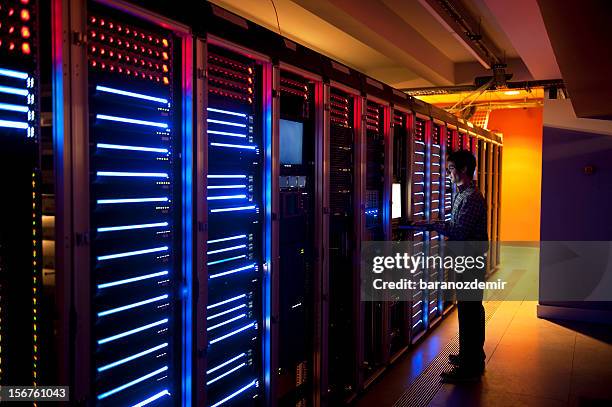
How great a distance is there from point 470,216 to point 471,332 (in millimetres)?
895

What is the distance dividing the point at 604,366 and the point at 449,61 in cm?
500

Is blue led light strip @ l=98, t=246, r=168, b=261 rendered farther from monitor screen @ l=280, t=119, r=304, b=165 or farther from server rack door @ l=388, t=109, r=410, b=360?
server rack door @ l=388, t=109, r=410, b=360

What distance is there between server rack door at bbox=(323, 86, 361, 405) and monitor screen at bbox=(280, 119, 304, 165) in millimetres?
343

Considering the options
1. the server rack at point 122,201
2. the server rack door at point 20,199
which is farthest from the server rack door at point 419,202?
the server rack door at point 20,199

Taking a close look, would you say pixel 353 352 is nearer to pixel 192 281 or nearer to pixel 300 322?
pixel 300 322

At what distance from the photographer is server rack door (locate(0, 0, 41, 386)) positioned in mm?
1462

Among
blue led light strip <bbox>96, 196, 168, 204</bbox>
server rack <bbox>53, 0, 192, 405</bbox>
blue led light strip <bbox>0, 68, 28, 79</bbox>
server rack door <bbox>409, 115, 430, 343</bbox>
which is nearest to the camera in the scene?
blue led light strip <bbox>0, 68, 28, 79</bbox>

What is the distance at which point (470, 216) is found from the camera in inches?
154

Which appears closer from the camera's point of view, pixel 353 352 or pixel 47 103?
pixel 47 103

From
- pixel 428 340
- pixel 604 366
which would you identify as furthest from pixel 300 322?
pixel 604 366

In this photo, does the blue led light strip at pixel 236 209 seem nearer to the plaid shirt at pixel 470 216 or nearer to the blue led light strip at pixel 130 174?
the blue led light strip at pixel 130 174

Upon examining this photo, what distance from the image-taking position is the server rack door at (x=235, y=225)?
2307 millimetres

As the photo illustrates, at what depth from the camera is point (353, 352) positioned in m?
3.67

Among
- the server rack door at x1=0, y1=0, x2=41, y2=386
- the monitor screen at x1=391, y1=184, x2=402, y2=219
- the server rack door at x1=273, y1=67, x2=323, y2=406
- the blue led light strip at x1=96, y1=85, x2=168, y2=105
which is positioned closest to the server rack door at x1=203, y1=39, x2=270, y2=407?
the server rack door at x1=273, y1=67, x2=323, y2=406
